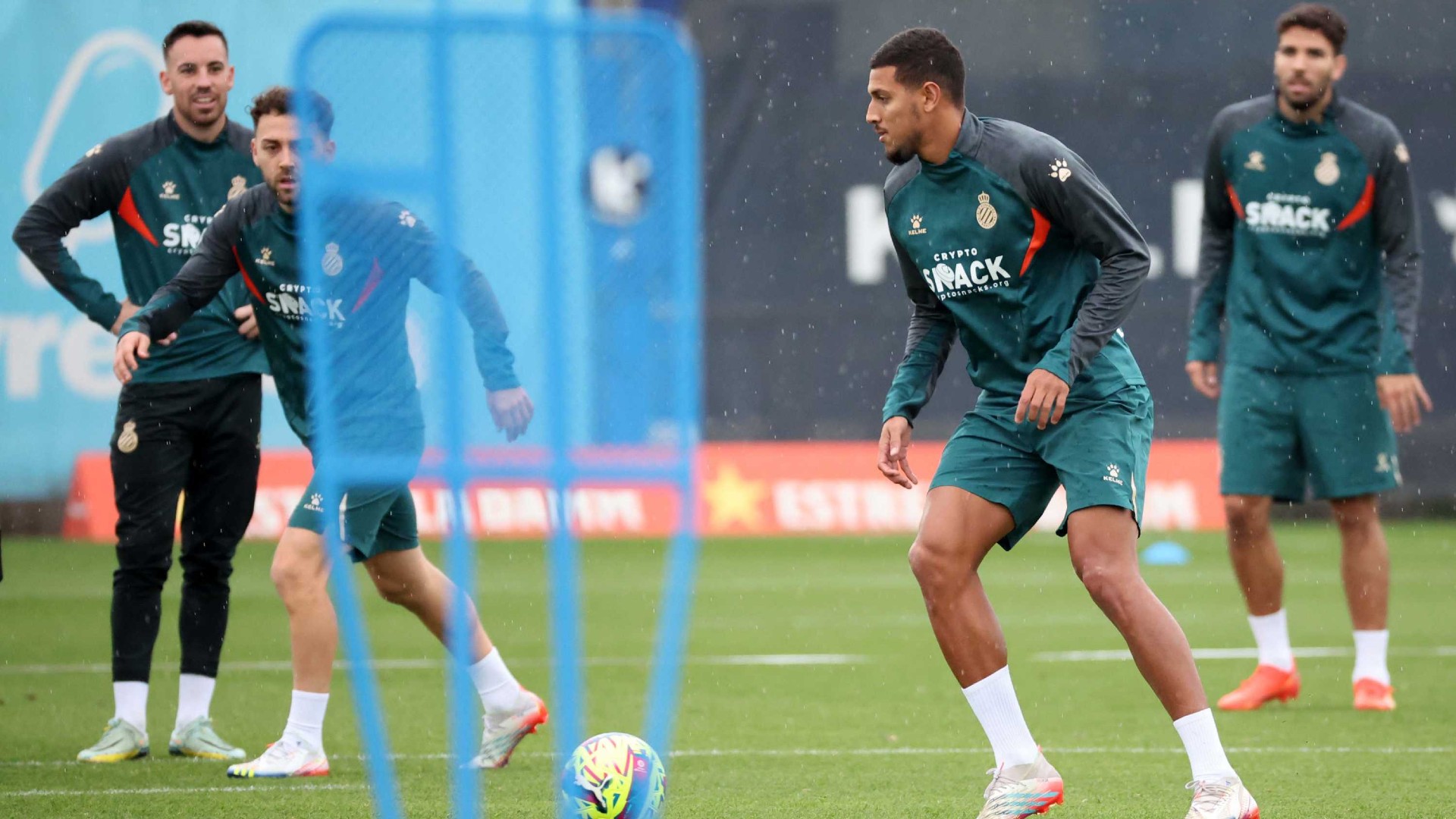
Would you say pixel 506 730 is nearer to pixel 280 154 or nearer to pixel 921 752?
pixel 921 752

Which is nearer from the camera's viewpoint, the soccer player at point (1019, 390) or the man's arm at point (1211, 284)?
the soccer player at point (1019, 390)

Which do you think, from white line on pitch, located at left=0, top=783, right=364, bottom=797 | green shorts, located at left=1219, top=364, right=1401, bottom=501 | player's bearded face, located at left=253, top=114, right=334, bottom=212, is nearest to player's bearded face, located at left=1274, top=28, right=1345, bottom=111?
green shorts, located at left=1219, top=364, right=1401, bottom=501

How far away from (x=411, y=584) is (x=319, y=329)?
285 centimetres

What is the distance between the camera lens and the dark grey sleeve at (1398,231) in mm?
6965

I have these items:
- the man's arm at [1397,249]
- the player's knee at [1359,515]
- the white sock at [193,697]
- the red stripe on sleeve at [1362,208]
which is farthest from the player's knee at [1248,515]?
the white sock at [193,697]

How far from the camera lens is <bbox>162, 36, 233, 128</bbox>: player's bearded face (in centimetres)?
620

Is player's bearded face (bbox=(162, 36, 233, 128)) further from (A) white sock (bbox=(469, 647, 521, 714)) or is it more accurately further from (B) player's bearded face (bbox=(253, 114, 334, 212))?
(A) white sock (bbox=(469, 647, 521, 714))

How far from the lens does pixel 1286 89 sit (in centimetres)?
701

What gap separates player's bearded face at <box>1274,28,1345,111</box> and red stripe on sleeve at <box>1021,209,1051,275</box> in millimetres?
2604

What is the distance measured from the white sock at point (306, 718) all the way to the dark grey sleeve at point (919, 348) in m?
2.02

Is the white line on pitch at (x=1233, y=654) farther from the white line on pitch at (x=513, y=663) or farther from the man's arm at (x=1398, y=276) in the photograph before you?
the man's arm at (x=1398, y=276)

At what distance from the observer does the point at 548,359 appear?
3.00 m

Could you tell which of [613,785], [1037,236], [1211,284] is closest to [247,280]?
[613,785]

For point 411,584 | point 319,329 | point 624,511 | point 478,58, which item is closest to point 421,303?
point 319,329
